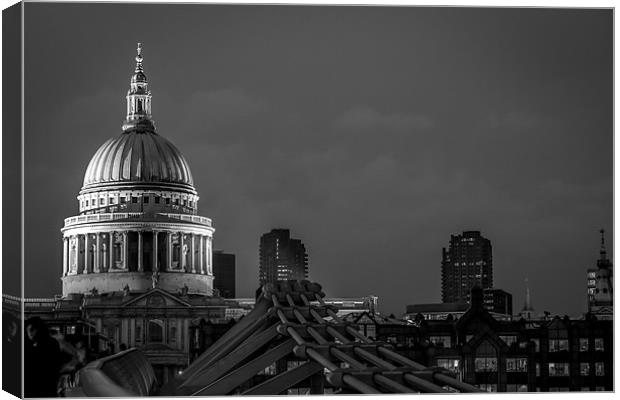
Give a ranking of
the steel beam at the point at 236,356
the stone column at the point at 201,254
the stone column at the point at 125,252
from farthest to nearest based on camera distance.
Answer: the stone column at the point at 125,252 < the stone column at the point at 201,254 < the steel beam at the point at 236,356

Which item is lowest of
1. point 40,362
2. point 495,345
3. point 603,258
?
point 40,362

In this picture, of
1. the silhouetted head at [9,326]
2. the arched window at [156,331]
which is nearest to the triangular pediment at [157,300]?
the arched window at [156,331]

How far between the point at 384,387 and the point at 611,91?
526 inches

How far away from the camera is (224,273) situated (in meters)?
53.7

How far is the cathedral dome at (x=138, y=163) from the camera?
64188mm

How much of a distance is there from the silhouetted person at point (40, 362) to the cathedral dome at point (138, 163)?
3068cm

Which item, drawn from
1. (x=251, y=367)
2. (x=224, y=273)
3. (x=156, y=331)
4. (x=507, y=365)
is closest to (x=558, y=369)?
(x=507, y=365)

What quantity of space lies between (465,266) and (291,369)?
22.8 meters

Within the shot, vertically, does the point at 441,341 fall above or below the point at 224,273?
below

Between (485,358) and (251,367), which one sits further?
(485,358)

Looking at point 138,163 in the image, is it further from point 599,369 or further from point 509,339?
point 599,369

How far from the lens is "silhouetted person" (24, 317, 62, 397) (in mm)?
24188

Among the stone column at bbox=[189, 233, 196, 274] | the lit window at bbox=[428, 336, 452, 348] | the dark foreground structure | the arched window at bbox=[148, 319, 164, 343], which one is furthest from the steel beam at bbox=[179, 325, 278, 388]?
the stone column at bbox=[189, 233, 196, 274]

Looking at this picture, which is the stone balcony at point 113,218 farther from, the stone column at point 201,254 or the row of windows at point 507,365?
the row of windows at point 507,365
